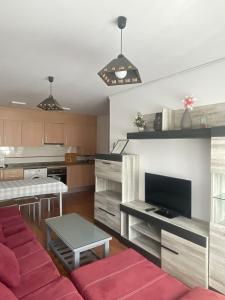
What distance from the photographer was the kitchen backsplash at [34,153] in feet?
17.9

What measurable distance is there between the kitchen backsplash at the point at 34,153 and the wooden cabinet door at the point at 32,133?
480 mm

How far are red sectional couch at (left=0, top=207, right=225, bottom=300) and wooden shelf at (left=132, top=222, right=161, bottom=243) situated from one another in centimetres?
82

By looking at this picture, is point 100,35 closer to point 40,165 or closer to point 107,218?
point 107,218

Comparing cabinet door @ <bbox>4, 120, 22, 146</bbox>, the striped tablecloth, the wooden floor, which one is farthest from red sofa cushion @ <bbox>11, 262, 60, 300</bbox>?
cabinet door @ <bbox>4, 120, 22, 146</bbox>

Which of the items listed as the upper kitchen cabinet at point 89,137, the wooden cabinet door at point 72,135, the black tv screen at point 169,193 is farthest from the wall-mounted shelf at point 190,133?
the upper kitchen cabinet at point 89,137

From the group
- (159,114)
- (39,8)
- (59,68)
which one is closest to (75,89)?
Answer: (59,68)

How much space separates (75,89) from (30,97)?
115 cm

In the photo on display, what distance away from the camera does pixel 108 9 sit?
1.38 m

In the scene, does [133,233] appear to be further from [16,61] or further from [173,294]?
[16,61]

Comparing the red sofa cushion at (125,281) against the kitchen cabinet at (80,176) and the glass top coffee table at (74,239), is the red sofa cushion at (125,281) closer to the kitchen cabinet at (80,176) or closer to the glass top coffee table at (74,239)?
the glass top coffee table at (74,239)

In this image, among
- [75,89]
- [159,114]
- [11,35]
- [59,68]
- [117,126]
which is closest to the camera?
[11,35]

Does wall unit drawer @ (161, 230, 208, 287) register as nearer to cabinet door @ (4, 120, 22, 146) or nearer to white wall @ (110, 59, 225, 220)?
white wall @ (110, 59, 225, 220)

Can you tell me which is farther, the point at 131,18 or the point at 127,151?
the point at 127,151

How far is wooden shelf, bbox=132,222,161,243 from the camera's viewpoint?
8.64 ft
